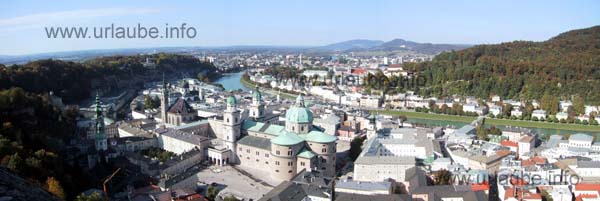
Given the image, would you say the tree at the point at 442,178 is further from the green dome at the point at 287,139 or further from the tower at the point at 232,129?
the tower at the point at 232,129

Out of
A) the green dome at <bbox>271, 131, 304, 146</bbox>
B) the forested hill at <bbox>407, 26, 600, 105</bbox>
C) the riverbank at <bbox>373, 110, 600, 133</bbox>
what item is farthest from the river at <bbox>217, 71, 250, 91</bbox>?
the green dome at <bbox>271, 131, 304, 146</bbox>

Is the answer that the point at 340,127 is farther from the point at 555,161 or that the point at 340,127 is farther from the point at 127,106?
the point at 127,106

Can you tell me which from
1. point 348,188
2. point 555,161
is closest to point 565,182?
point 555,161

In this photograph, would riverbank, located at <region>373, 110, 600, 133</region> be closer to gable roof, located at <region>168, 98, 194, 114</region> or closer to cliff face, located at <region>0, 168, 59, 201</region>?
gable roof, located at <region>168, 98, 194, 114</region>

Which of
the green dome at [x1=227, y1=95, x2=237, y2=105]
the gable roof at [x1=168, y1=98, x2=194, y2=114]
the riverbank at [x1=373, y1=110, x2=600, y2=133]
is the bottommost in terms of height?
the riverbank at [x1=373, y1=110, x2=600, y2=133]

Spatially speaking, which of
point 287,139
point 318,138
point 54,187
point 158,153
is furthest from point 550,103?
point 54,187

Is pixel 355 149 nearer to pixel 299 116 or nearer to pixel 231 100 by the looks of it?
pixel 299 116

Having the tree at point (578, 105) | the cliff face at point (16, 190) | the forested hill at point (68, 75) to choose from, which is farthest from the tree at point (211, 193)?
the tree at point (578, 105)
